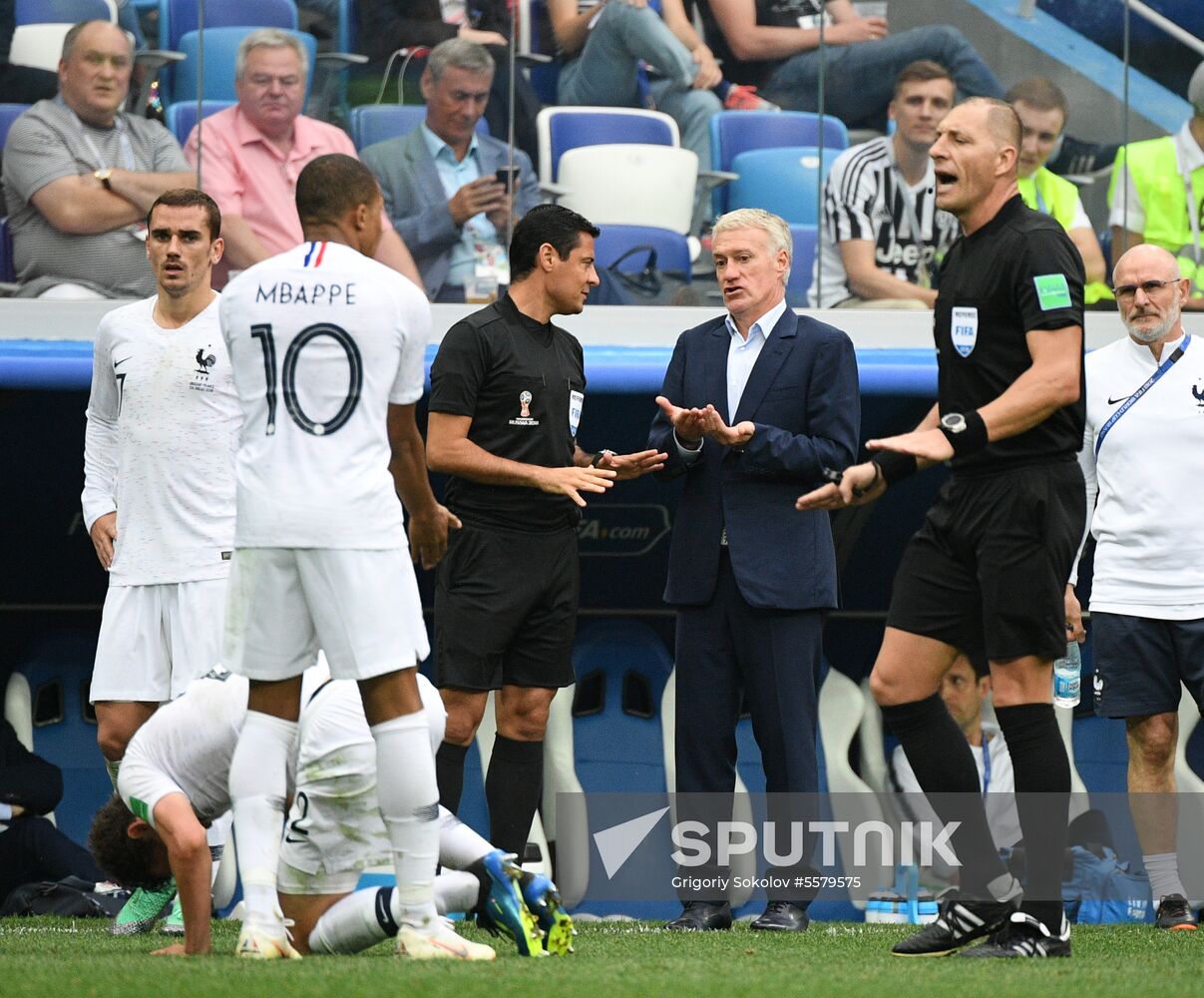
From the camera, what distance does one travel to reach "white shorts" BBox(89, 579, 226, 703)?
4.84 m

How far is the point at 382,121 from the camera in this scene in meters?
6.61

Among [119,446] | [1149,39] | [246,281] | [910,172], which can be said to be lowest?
[119,446]

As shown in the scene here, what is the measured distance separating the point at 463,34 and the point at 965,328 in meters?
3.30

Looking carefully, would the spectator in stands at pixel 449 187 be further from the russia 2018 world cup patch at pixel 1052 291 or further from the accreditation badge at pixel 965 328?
the russia 2018 world cup patch at pixel 1052 291

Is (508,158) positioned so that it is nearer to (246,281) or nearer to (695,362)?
(695,362)

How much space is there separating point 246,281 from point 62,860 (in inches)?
134

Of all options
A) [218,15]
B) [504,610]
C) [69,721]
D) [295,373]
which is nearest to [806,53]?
[218,15]

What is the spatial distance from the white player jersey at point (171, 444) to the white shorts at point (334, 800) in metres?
1.17

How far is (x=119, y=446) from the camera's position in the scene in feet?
16.0

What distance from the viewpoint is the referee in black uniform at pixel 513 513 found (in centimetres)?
484

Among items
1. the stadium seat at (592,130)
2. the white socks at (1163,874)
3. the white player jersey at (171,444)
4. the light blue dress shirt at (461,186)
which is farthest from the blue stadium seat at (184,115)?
the white socks at (1163,874)

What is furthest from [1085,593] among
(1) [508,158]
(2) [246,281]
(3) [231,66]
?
(2) [246,281]

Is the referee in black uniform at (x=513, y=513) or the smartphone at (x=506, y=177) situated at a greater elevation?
the smartphone at (x=506, y=177)

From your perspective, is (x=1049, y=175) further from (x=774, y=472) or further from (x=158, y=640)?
(x=158, y=640)
